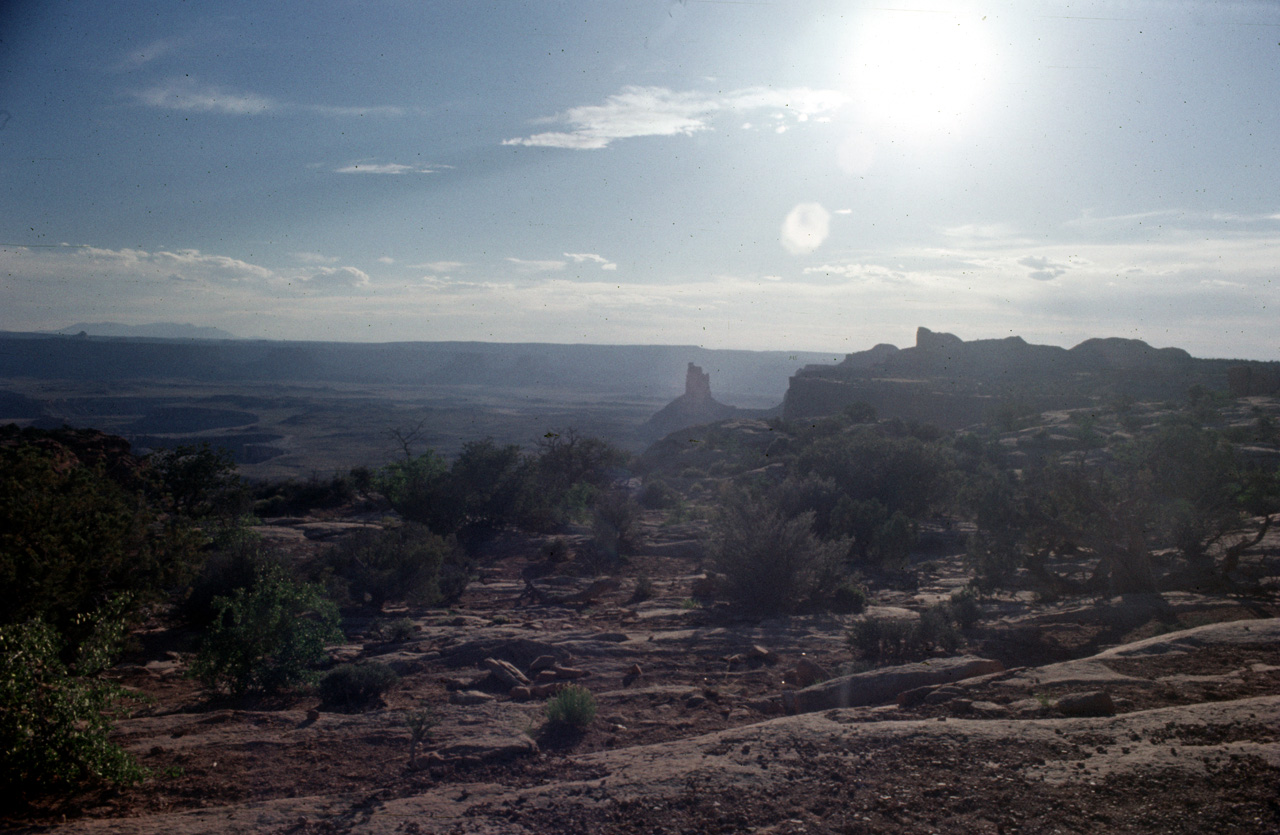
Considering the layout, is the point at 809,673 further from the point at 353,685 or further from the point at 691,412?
the point at 691,412

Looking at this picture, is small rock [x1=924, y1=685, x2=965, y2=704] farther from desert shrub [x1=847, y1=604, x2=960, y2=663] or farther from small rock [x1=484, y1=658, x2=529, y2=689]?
small rock [x1=484, y1=658, x2=529, y2=689]

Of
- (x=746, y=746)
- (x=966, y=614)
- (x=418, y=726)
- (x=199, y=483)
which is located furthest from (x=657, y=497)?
(x=746, y=746)

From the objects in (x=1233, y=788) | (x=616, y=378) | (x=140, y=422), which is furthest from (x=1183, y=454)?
(x=616, y=378)

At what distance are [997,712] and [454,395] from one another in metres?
143

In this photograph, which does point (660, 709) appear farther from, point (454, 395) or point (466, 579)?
point (454, 395)

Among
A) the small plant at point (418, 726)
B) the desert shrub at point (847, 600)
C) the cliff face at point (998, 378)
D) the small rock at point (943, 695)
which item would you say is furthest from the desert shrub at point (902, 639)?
the cliff face at point (998, 378)

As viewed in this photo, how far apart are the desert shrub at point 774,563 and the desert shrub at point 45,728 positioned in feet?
26.5

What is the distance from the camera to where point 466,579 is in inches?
505

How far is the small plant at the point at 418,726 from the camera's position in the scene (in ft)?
18.4

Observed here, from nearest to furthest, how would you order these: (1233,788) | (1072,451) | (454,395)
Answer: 1. (1233,788)
2. (1072,451)
3. (454,395)

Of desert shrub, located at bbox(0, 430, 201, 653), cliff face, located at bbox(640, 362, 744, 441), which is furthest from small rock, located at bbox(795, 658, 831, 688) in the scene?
cliff face, located at bbox(640, 362, 744, 441)

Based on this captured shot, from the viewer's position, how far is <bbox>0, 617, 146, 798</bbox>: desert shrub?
4160 mm

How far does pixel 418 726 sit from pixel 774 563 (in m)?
6.42

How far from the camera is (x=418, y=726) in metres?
5.89
